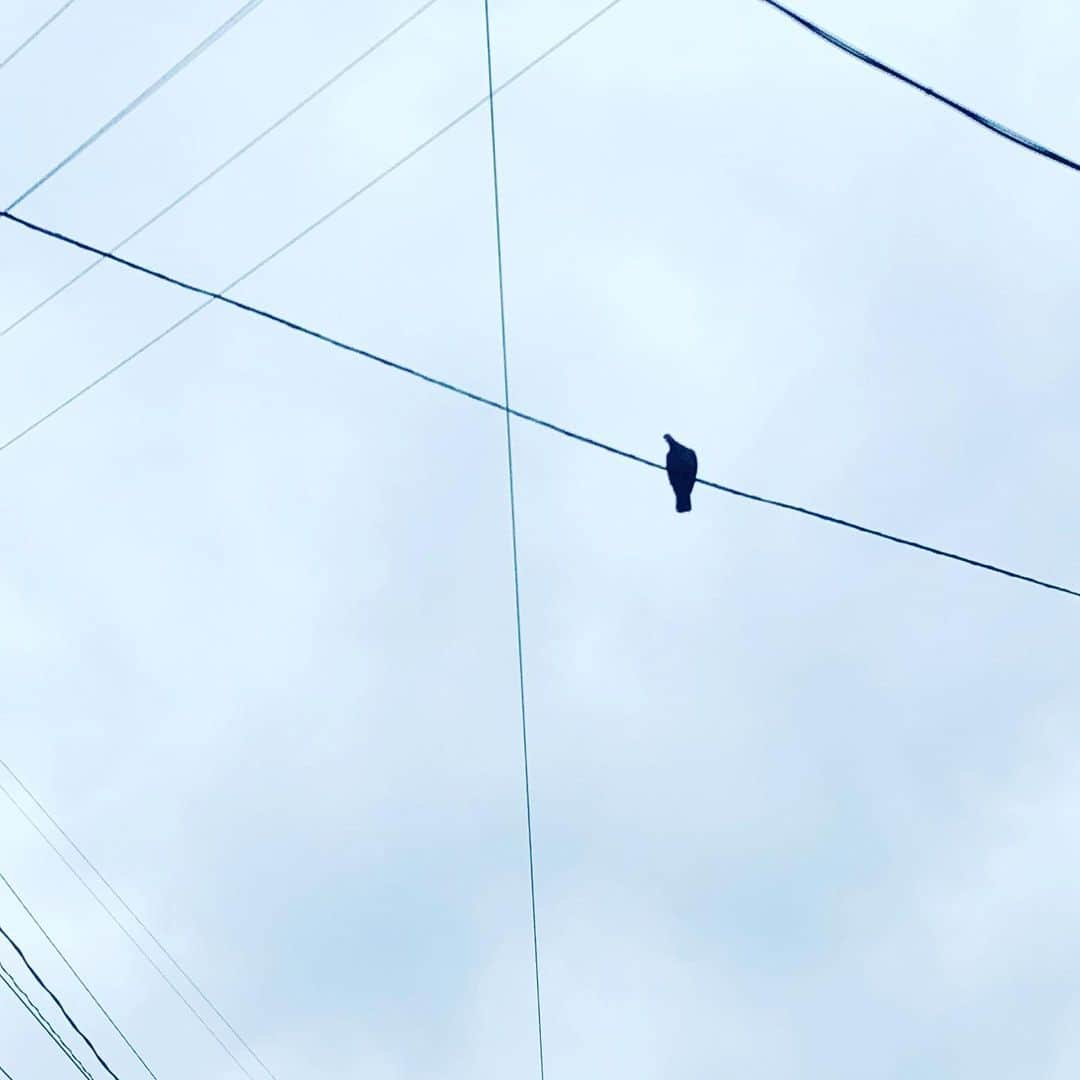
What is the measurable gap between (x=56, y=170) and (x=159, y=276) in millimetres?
680

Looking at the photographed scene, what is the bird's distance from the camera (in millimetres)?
9752

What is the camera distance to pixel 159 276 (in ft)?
23.1

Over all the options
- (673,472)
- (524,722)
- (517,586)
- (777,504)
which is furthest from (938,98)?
(524,722)

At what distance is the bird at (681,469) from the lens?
9.75 metres

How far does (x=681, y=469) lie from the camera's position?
10203mm

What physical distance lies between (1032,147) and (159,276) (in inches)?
143

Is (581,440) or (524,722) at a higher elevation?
(524,722)

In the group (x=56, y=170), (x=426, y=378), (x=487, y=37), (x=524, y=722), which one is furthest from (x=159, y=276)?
(x=524, y=722)

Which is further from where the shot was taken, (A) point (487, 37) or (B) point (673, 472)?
(B) point (673, 472)

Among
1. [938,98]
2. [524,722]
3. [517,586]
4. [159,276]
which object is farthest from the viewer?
[524,722]

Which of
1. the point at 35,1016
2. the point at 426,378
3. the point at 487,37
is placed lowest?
the point at 35,1016

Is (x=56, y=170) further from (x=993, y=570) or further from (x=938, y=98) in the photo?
(x=993, y=570)

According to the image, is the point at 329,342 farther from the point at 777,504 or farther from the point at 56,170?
the point at 777,504

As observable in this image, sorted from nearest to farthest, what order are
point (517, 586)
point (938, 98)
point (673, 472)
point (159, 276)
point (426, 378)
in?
point (938, 98)
point (159, 276)
point (426, 378)
point (673, 472)
point (517, 586)
